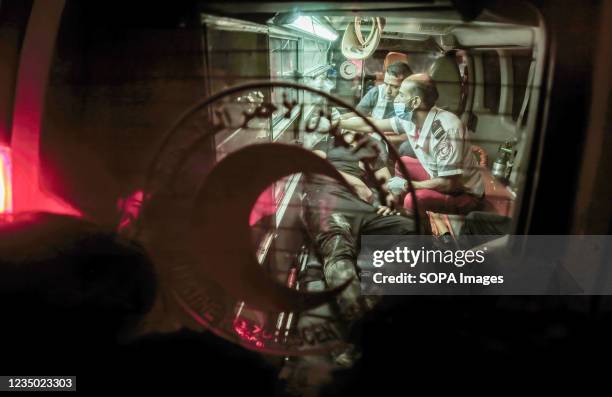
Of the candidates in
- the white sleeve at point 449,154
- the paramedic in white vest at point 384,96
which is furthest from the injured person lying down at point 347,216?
the white sleeve at point 449,154

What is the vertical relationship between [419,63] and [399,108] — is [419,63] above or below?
above

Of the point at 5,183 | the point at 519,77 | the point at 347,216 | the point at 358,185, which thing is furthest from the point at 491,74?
the point at 5,183

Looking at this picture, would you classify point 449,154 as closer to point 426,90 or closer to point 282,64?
point 426,90

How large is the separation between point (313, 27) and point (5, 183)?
1.45m

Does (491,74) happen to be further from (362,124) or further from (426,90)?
(362,124)

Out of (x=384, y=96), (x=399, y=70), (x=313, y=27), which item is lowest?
(x=384, y=96)

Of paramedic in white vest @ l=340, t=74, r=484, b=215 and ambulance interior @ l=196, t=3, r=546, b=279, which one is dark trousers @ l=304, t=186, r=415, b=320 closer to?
paramedic in white vest @ l=340, t=74, r=484, b=215

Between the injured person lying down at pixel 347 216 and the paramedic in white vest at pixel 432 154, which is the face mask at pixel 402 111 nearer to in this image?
the paramedic in white vest at pixel 432 154

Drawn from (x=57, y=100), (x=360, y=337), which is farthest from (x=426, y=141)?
(x=57, y=100)

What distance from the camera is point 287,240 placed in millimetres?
2006

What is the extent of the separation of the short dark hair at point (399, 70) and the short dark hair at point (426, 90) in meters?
0.05

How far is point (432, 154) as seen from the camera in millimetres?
1877

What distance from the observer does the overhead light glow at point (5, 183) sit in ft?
5.79

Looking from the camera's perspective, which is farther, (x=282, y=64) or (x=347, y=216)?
(x=347, y=216)
